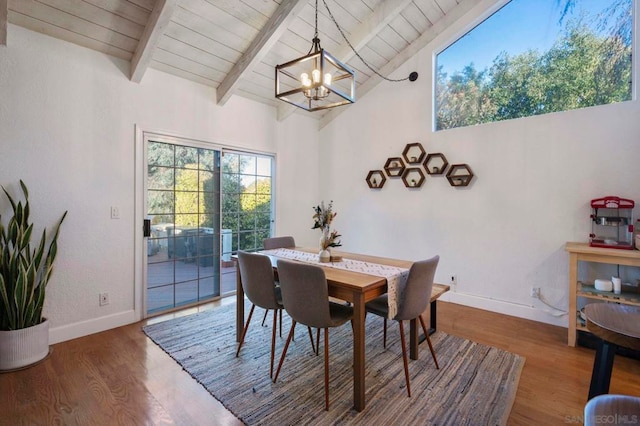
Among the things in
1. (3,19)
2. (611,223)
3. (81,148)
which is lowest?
(611,223)

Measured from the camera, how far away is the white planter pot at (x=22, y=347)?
2.15m

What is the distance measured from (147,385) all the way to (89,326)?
1234 mm

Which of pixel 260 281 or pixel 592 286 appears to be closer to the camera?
pixel 260 281

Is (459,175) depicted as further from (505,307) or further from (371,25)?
(371,25)

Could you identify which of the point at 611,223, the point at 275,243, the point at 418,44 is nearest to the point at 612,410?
the point at 611,223

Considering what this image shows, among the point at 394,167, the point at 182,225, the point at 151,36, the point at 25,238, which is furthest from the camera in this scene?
the point at 394,167

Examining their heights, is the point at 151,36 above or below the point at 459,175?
above

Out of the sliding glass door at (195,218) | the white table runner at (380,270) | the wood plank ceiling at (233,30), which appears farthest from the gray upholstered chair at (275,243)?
the wood plank ceiling at (233,30)

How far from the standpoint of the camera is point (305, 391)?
1.98m

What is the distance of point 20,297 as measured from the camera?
2.19 metres

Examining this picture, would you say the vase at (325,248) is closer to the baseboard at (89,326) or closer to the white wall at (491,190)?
the white wall at (491,190)

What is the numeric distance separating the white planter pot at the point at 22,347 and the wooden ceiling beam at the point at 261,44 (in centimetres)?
280

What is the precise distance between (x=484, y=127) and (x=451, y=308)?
6.92 ft

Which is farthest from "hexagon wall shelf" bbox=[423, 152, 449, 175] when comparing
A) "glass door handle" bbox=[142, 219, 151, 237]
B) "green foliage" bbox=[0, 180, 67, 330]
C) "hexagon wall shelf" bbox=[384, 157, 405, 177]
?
"green foliage" bbox=[0, 180, 67, 330]
